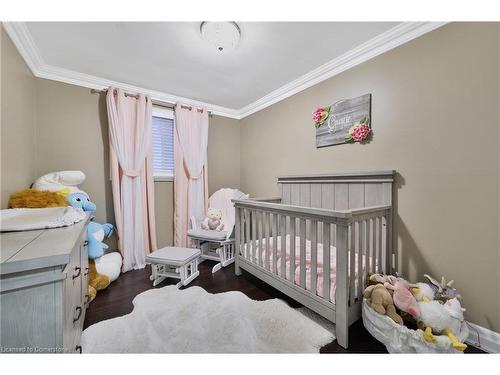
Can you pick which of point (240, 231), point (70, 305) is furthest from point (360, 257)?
point (70, 305)

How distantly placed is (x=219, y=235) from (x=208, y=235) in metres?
0.14

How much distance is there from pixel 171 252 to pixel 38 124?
1964 millimetres

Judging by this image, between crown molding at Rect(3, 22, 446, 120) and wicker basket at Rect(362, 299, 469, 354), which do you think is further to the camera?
crown molding at Rect(3, 22, 446, 120)

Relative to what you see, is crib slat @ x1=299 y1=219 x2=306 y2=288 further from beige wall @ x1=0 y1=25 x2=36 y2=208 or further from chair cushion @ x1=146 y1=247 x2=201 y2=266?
beige wall @ x1=0 y1=25 x2=36 y2=208

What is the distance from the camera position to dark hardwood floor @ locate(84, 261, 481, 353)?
1306mm

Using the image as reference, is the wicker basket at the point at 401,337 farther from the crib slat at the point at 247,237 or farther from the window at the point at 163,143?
the window at the point at 163,143

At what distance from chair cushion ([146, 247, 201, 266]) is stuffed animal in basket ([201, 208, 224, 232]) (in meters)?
0.59

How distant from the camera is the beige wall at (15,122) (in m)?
1.47

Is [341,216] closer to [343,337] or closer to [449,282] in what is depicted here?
[343,337]

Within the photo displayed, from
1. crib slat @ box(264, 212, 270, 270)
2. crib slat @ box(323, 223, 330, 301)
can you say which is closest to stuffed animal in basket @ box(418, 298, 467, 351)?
crib slat @ box(323, 223, 330, 301)

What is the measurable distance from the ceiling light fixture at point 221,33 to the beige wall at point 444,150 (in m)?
1.18

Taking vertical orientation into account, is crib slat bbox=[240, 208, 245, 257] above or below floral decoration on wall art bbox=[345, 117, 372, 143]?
below

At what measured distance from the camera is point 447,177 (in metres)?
1.46
